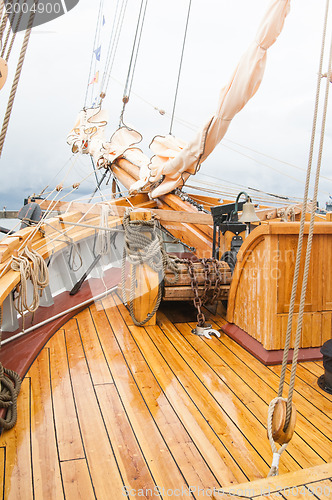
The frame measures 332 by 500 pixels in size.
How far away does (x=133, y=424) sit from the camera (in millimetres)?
2088

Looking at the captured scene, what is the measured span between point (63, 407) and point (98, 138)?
699cm

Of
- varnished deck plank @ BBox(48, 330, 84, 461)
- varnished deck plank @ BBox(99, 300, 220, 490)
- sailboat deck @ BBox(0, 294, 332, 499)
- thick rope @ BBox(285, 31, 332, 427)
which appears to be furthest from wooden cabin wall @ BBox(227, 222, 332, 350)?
varnished deck plank @ BBox(48, 330, 84, 461)

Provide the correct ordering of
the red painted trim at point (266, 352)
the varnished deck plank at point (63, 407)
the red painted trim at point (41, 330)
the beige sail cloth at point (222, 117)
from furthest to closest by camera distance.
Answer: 1. the beige sail cloth at point (222, 117)
2. the red painted trim at point (266, 352)
3. the red painted trim at point (41, 330)
4. the varnished deck plank at point (63, 407)

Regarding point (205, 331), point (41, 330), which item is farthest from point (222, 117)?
point (41, 330)

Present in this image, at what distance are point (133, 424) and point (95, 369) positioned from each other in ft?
2.29

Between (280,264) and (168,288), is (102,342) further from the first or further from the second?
(280,264)

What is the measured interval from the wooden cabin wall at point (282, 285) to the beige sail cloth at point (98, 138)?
→ 15.9 ft

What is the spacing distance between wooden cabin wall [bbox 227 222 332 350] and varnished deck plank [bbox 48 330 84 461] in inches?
56.6

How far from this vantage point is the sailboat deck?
170cm

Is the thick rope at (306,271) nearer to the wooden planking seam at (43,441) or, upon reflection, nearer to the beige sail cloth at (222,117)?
the wooden planking seam at (43,441)

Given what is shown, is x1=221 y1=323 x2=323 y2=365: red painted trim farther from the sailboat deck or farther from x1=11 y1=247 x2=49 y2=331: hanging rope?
x1=11 y1=247 x2=49 y2=331: hanging rope

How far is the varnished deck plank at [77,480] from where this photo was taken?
1593mm

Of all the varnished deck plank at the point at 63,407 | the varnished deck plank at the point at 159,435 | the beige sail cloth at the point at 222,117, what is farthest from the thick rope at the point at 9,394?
the beige sail cloth at the point at 222,117

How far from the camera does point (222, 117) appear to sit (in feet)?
11.8
